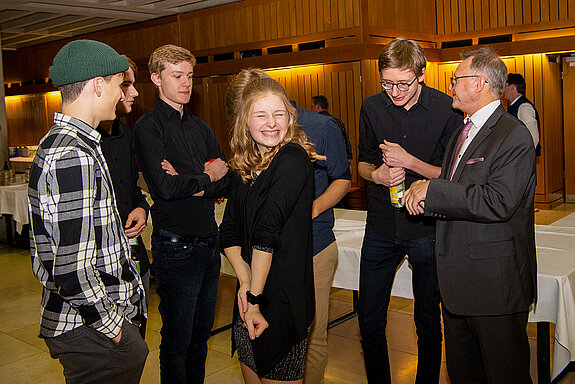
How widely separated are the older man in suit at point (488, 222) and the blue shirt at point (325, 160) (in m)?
0.44

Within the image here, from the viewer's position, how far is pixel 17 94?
1562cm

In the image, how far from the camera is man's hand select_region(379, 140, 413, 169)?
2574 mm

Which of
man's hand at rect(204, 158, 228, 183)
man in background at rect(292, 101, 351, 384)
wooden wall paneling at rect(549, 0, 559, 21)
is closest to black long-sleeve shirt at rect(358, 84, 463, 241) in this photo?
man in background at rect(292, 101, 351, 384)

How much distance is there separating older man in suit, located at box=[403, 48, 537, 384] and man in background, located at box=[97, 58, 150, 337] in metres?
1.30

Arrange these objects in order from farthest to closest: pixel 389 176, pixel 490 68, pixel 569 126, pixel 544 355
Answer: pixel 569 126
pixel 544 355
pixel 389 176
pixel 490 68

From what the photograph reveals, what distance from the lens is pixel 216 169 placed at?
278 cm

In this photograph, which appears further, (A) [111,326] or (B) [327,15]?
(B) [327,15]

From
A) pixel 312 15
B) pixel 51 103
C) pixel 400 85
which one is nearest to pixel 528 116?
pixel 312 15

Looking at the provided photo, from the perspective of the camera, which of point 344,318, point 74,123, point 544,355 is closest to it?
point 74,123

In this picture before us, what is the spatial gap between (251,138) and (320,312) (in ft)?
3.41

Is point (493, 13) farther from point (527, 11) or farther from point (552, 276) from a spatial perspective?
point (552, 276)

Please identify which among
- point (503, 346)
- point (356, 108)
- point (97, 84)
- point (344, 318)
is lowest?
point (344, 318)

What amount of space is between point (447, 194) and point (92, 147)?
1.36 meters

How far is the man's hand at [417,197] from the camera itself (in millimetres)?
2303
